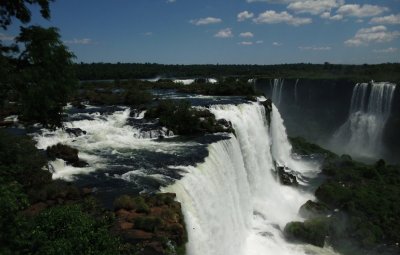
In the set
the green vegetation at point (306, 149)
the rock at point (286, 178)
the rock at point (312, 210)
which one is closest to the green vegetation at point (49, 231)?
the rock at point (312, 210)

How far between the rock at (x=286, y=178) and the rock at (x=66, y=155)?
13.6 meters

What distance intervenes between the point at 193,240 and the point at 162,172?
365cm

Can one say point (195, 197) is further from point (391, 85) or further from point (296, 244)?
point (391, 85)

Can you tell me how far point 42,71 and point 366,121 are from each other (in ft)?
118

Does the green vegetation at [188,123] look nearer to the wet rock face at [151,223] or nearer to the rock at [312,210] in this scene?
the rock at [312,210]

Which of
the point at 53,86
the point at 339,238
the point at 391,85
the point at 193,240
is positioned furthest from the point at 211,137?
the point at 391,85

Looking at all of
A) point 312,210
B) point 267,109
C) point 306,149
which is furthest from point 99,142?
point 306,149

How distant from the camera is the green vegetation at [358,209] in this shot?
1789 cm

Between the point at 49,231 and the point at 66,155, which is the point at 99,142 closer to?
the point at 66,155

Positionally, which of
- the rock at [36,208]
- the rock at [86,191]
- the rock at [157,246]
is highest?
the rock at [36,208]

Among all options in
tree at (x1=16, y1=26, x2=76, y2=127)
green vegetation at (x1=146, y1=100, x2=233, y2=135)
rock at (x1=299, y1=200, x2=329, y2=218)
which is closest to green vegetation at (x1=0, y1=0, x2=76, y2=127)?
tree at (x1=16, y1=26, x2=76, y2=127)

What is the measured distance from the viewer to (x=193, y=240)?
11.3 m

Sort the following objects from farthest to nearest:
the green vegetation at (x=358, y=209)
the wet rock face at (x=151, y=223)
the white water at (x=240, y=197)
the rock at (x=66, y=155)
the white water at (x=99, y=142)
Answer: the green vegetation at (x=358, y=209) < the rock at (x=66, y=155) < the white water at (x=99, y=142) < the white water at (x=240, y=197) < the wet rock face at (x=151, y=223)

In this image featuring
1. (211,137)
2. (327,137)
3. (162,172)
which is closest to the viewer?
(162,172)
